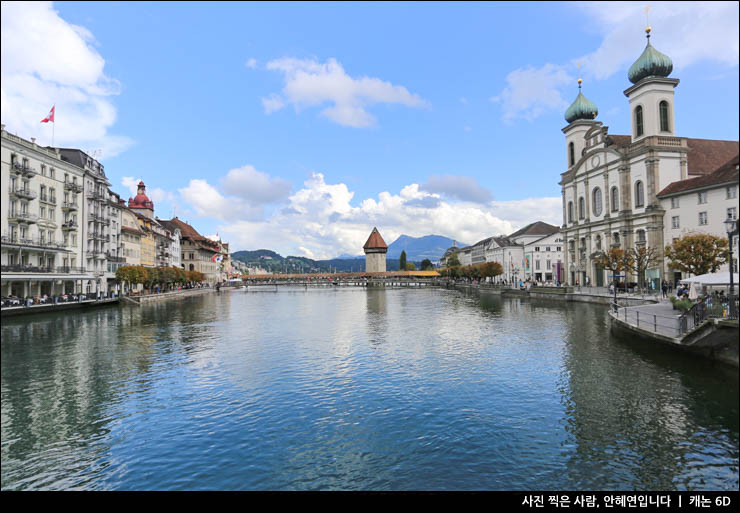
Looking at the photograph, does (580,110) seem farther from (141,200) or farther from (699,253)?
(141,200)

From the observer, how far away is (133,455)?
30.2 ft

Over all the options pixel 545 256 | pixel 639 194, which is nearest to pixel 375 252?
pixel 545 256

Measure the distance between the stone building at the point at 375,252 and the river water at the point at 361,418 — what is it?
155543mm

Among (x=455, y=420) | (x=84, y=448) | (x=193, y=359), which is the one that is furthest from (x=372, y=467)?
(x=193, y=359)

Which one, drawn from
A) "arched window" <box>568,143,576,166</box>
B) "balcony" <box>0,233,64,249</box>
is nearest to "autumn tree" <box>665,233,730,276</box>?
"balcony" <box>0,233,64,249</box>

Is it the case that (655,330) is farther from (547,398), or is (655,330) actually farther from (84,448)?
(84,448)

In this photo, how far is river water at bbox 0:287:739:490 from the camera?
26.4 feet

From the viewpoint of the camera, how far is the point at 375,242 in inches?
7003

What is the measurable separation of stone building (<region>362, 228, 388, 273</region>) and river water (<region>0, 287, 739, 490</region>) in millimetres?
155543

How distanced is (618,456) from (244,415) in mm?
8819

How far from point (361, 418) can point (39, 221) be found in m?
8.43
